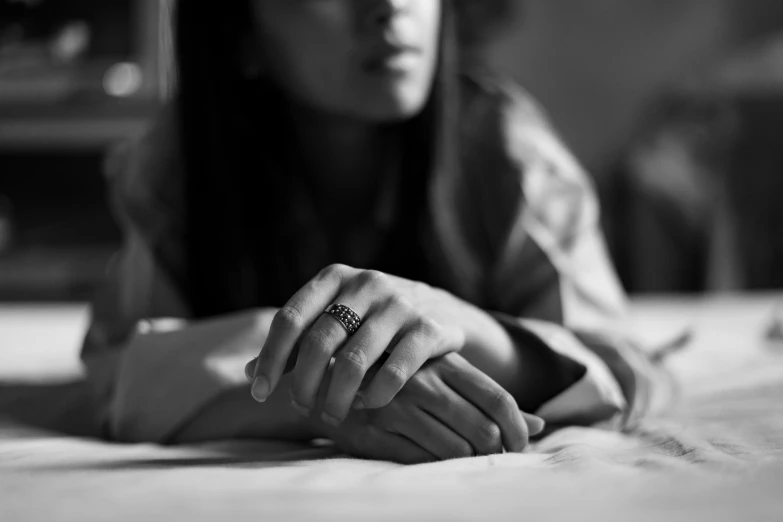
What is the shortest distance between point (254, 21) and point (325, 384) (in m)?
0.59

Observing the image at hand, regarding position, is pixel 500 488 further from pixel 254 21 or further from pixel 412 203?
pixel 254 21

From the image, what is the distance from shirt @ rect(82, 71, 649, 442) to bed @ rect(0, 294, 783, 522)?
0.04 m

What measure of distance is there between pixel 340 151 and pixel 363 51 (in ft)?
0.70

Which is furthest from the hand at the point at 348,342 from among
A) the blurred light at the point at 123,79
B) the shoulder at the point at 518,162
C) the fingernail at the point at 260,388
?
the blurred light at the point at 123,79

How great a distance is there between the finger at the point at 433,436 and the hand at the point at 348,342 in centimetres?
3

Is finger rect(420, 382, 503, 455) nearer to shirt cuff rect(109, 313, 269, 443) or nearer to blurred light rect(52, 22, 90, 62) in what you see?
shirt cuff rect(109, 313, 269, 443)

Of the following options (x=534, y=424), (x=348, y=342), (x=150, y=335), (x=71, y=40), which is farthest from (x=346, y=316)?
(x=71, y=40)

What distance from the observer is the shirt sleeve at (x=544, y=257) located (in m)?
0.61

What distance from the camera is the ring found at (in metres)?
0.47

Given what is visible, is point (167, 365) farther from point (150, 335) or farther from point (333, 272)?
point (333, 272)

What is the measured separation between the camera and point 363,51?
0.79 metres

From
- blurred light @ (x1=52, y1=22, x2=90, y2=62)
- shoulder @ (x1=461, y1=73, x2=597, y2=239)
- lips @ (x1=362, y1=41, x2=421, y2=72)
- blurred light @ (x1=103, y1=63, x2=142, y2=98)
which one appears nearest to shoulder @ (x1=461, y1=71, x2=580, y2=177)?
shoulder @ (x1=461, y1=73, x2=597, y2=239)

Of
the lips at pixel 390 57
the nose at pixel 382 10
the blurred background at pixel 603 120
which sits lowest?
the blurred background at pixel 603 120

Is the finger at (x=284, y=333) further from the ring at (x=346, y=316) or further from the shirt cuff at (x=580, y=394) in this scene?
the shirt cuff at (x=580, y=394)
